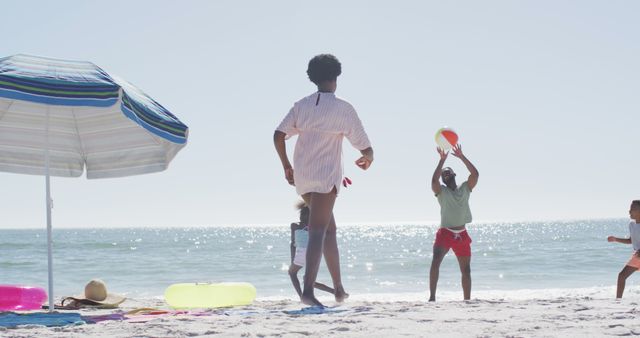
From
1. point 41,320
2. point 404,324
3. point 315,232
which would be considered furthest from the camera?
point 315,232

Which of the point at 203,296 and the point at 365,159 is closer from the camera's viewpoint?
the point at 365,159

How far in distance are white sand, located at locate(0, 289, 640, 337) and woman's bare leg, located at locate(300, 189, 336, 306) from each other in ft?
1.01

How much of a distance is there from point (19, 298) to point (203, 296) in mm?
1682

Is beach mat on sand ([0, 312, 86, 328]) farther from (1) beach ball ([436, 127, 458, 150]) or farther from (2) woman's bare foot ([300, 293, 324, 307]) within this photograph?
(1) beach ball ([436, 127, 458, 150])

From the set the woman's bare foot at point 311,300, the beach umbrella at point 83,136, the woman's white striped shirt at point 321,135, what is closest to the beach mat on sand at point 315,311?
the woman's bare foot at point 311,300

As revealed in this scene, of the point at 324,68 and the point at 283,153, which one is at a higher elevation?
the point at 324,68

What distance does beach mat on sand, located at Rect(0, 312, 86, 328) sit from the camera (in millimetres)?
4547

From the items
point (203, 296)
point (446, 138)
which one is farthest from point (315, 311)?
point (446, 138)

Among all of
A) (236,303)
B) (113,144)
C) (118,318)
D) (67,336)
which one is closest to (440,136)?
(236,303)

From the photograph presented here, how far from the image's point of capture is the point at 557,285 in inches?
736

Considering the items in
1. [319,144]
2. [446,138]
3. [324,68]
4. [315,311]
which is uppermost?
[324,68]

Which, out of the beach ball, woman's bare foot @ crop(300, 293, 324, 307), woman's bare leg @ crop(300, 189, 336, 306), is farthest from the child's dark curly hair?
the beach ball

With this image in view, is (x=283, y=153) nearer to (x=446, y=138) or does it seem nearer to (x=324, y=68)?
(x=324, y=68)

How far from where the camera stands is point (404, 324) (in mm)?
4102
